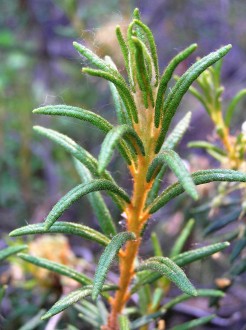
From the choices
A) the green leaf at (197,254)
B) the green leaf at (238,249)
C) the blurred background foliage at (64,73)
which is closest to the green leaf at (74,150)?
the green leaf at (197,254)

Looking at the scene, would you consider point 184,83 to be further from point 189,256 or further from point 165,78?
point 189,256

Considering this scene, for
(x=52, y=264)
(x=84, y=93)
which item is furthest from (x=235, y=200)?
(x=84, y=93)

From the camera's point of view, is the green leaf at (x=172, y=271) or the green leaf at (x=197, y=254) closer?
the green leaf at (x=172, y=271)

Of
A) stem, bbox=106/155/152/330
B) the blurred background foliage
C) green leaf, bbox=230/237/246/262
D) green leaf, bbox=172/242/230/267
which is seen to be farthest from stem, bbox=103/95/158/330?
the blurred background foliage

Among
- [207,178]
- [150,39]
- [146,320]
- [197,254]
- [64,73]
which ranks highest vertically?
[64,73]

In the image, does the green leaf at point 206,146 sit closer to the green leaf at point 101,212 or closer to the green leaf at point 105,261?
the green leaf at point 101,212

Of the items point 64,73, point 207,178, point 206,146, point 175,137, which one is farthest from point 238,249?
point 64,73
